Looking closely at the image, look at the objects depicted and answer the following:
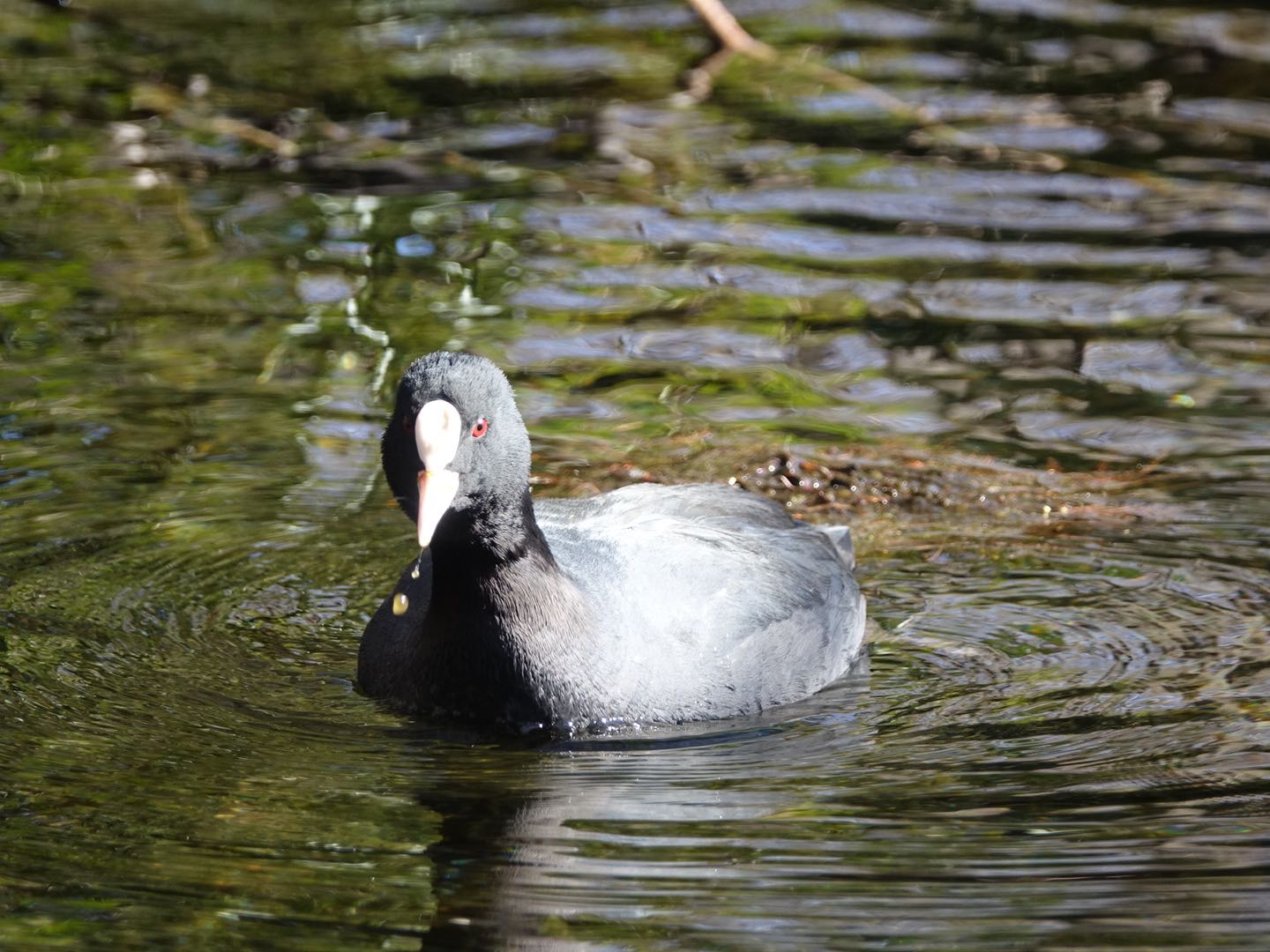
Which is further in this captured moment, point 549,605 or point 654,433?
point 654,433

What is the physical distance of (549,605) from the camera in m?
4.63

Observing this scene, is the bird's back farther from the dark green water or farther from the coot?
the dark green water

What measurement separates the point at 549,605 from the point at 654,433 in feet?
6.91

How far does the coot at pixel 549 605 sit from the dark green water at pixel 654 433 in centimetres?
12

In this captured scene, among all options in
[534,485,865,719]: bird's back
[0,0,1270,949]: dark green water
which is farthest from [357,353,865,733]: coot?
[0,0,1270,949]: dark green water

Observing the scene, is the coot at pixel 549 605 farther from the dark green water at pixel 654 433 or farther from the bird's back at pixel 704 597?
the dark green water at pixel 654 433

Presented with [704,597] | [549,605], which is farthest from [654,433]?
[549,605]

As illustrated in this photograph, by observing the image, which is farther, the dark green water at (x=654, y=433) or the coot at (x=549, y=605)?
the coot at (x=549, y=605)

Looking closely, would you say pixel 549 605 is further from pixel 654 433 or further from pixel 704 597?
pixel 654 433

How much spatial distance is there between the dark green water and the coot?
4.5 inches

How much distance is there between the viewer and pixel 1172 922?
368cm

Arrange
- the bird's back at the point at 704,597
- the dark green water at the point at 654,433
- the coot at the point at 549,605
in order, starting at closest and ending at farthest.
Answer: the dark green water at the point at 654,433
the coot at the point at 549,605
the bird's back at the point at 704,597

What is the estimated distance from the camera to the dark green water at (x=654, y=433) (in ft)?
12.9

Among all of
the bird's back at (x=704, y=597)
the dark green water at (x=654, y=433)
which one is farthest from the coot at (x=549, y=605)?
the dark green water at (x=654, y=433)
